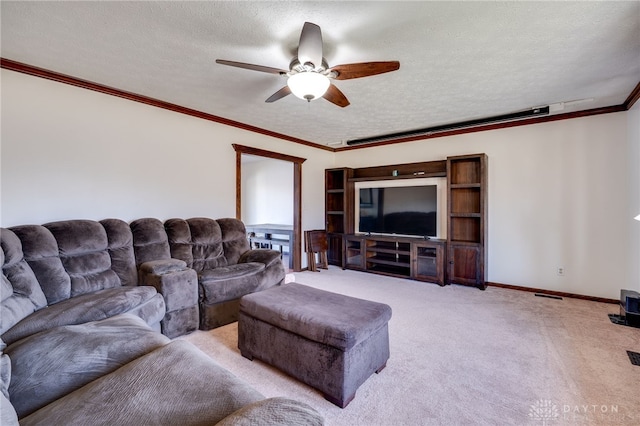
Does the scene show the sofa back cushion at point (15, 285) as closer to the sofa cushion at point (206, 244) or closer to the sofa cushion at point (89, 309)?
the sofa cushion at point (89, 309)

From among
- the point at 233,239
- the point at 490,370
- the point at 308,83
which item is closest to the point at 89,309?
the point at 233,239

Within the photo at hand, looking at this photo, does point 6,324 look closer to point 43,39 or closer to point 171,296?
point 171,296

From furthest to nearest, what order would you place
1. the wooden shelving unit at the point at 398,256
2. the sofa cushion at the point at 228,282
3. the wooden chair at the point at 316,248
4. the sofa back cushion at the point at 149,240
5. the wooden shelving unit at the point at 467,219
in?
1. the wooden chair at the point at 316,248
2. the wooden shelving unit at the point at 398,256
3. the wooden shelving unit at the point at 467,219
4. the sofa back cushion at the point at 149,240
5. the sofa cushion at the point at 228,282

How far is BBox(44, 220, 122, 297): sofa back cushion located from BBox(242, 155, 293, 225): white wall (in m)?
4.60

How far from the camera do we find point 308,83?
200 centimetres

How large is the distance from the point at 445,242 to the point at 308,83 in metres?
3.38

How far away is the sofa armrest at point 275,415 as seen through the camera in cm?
77

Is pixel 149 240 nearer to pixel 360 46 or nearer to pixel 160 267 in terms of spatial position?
pixel 160 267

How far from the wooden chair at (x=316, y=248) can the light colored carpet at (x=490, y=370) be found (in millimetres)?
2267

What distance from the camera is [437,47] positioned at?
2213 mm

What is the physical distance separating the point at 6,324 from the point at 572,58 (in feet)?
14.9

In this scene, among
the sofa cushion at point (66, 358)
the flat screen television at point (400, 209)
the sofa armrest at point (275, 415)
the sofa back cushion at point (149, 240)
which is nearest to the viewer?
the sofa armrest at point (275, 415)

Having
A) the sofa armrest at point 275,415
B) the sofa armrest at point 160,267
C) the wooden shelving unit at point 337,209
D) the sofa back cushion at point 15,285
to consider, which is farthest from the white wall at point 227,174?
the sofa armrest at point 275,415

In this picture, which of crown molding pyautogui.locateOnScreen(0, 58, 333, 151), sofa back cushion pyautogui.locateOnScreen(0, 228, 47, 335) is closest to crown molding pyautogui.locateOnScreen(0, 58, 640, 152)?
crown molding pyautogui.locateOnScreen(0, 58, 333, 151)
